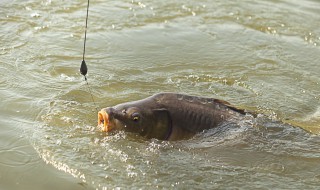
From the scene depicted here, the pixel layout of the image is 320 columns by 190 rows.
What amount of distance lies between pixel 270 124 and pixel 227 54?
2502mm

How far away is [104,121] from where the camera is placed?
4676mm

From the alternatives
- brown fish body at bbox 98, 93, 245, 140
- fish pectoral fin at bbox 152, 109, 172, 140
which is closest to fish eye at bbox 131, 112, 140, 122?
brown fish body at bbox 98, 93, 245, 140

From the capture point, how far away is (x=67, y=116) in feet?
16.8

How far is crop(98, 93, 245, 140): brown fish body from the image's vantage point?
4.59m

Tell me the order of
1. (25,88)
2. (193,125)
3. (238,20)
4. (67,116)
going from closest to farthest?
(193,125) → (67,116) → (25,88) → (238,20)

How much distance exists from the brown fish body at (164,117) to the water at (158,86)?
3.1 inches

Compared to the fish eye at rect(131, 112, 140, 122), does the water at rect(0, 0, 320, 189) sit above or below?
below

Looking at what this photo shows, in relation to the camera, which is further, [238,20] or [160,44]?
[238,20]

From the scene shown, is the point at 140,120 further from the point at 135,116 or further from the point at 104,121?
the point at 104,121

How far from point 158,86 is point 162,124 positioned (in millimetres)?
1398

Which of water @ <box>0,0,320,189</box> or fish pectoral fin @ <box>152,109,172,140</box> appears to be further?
fish pectoral fin @ <box>152,109,172,140</box>

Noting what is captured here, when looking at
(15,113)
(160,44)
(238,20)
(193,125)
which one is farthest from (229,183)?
(238,20)

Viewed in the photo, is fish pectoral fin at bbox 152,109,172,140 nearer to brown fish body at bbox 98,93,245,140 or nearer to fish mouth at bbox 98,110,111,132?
brown fish body at bbox 98,93,245,140

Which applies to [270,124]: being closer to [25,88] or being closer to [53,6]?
[25,88]
